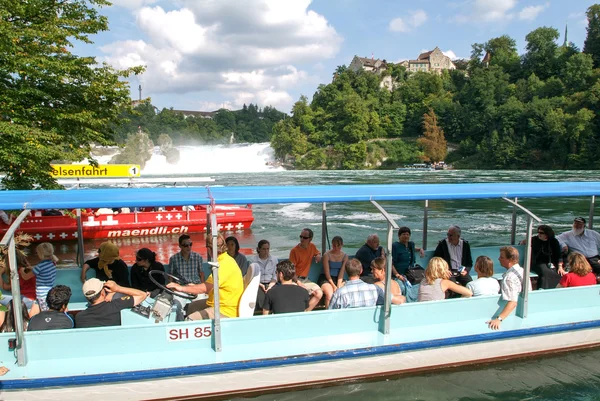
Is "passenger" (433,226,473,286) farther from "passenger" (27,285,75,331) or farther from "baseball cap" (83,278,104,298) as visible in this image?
"passenger" (27,285,75,331)

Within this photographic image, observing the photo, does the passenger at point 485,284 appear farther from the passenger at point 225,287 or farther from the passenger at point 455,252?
the passenger at point 225,287

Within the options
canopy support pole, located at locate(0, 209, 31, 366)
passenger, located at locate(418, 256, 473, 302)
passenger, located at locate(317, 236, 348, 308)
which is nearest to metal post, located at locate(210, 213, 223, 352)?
canopy support pole, located at locate(0, 209, 31, 366)

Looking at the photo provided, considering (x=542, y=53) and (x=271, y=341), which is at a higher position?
(x=542, y=53)

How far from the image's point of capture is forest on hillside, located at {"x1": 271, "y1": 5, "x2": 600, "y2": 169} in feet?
251

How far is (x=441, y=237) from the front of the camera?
20906 millimetres

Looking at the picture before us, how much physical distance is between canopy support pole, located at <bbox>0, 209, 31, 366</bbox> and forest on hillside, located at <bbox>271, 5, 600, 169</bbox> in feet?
262

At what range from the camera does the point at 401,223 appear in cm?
2380

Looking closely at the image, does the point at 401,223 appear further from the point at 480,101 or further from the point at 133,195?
the point at 480,101

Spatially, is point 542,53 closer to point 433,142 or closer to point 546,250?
point 433,142

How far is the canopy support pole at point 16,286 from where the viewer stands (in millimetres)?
4484

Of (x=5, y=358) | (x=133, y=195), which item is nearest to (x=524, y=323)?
(x=133, y=195)

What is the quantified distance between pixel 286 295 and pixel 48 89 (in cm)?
814

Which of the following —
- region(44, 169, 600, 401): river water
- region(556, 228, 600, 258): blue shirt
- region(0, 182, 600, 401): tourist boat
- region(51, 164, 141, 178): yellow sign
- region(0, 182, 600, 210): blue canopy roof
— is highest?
region(51, 164, 141, 178): yellow sign

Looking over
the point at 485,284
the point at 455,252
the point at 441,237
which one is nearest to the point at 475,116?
the point at 441,237
